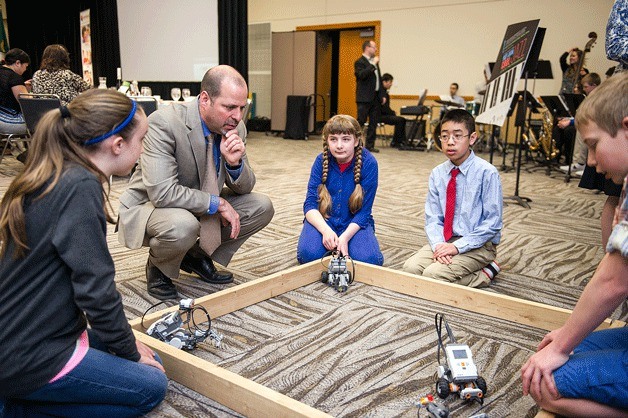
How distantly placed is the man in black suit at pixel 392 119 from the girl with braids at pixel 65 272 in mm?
7986

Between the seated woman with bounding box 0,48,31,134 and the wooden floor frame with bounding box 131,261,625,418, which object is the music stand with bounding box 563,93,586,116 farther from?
the seated woman with bounding box 0,48,31,134

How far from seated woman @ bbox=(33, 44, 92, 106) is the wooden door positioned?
689 centimetres

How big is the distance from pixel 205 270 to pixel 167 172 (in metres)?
0.56

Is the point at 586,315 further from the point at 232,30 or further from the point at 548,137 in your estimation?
the point at 232,30

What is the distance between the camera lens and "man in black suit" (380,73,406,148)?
9011 mm

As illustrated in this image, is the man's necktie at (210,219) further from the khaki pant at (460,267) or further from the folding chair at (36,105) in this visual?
the folding chair at (36,105)

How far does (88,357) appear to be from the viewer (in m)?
1.26

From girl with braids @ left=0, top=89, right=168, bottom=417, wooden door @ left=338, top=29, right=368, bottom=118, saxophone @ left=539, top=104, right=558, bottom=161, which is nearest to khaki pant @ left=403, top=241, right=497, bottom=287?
girl with braids @ left=0, top=89, right=168, bottom=417

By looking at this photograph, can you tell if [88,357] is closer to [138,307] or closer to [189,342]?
[189,342]

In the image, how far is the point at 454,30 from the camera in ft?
30.6

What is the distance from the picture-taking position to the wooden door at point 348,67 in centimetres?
1102

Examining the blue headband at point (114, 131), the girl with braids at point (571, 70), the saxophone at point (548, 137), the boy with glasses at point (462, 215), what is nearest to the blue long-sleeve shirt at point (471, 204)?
the boy with glasses at point (462, 215)

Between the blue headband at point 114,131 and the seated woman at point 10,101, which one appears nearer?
the blue headband at point 114,131

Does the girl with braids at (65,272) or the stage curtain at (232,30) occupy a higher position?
the stage curtain at (232,30)
